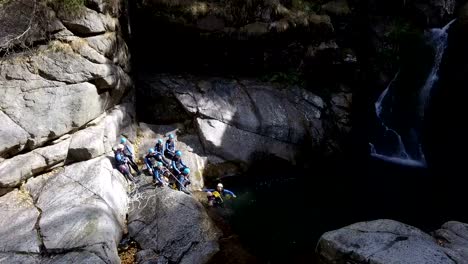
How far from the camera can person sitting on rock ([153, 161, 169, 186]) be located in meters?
13.8

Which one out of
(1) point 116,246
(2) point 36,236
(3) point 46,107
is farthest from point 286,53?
(2) point 36,236

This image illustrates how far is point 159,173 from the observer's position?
46.1ft

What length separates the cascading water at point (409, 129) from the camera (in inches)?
768

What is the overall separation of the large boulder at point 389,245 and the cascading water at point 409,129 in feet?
30.7

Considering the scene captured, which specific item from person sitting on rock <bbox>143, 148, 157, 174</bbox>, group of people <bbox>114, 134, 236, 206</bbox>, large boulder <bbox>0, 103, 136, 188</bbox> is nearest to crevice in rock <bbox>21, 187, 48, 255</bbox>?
large boulder <bbox>0, 103, 136, 188</bbox>

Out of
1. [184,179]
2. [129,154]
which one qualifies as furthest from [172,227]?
[129,154]

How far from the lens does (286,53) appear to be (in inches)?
782

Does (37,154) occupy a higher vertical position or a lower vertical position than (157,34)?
lower

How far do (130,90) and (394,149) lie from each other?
14.1 meters

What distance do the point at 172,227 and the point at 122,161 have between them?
3.49 metres

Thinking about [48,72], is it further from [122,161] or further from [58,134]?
[122,161]

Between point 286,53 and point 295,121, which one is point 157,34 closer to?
point 286,53

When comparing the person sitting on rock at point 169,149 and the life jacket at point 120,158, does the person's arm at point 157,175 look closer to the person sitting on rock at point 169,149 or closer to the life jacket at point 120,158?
the life jacket at point 120,158

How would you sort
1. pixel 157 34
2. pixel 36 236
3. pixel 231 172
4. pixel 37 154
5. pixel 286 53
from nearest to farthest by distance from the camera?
pixel 36 236
pixel 37 154
pixel 231 172
pixel 157 34
pixel 286 53
